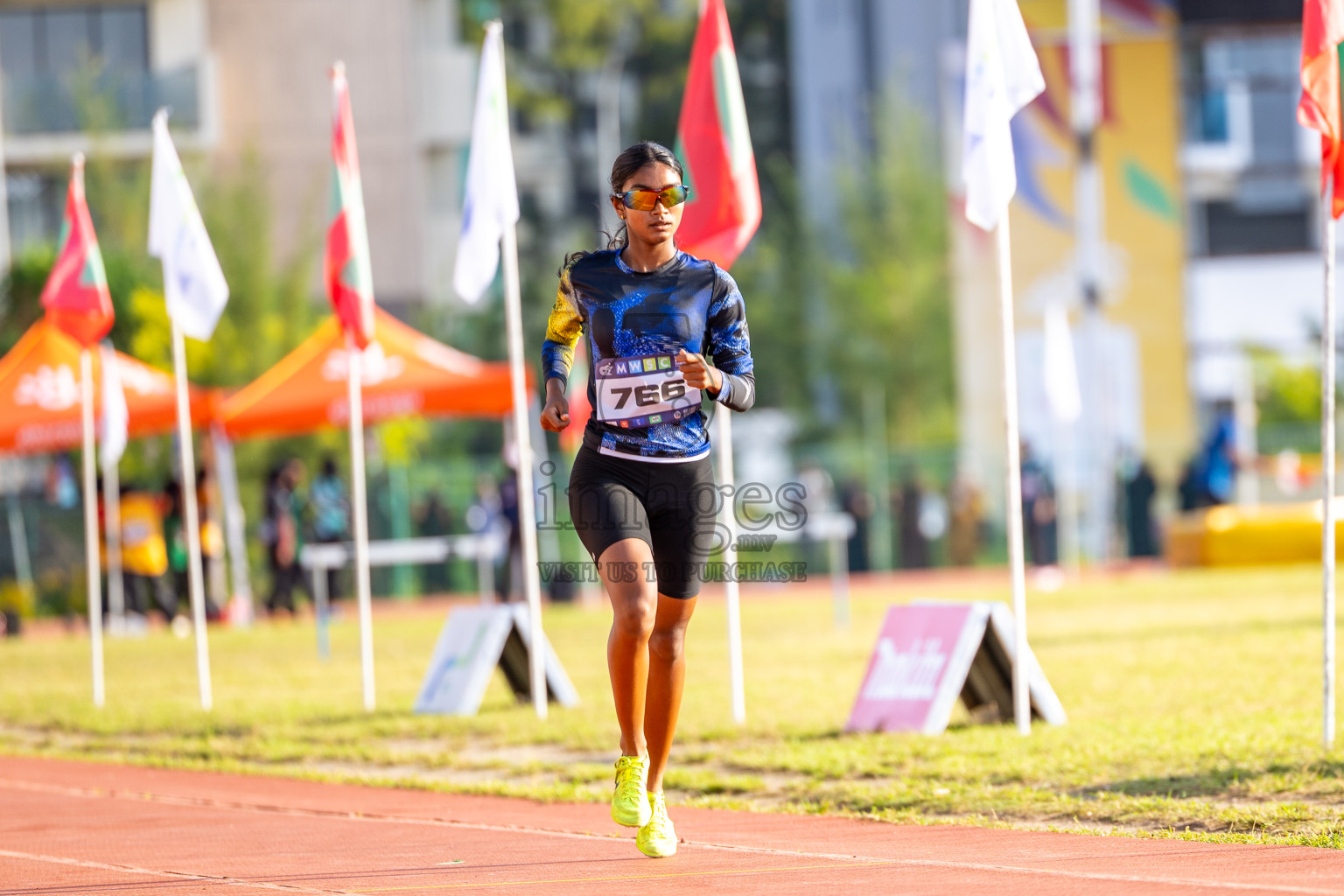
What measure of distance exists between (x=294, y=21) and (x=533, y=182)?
15490 mm

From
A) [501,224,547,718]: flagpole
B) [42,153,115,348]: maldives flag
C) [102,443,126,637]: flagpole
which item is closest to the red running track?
[501,224,547,718]: flagpole

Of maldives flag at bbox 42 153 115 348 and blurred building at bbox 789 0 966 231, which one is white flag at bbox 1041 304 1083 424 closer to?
Result: maldives flag at bbox 42 153 115 348

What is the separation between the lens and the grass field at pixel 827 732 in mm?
7723

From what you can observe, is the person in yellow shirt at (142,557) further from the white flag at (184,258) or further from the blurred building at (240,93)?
the blurred building at (240,93)

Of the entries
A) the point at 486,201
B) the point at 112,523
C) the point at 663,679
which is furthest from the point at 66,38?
the point at 663,679

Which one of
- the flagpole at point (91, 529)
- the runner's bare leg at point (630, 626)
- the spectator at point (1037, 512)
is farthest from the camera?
the spectator at point (1037, 512)

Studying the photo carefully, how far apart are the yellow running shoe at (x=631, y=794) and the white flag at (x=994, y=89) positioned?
14.5 feet

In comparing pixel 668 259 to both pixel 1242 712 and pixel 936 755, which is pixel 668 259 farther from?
pixel 1242 712

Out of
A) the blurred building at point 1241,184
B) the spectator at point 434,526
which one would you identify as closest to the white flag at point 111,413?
the spectator at point 434,526

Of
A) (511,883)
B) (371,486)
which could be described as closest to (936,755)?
(511,883)

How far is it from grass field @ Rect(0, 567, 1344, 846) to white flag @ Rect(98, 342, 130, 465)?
7.10 feet

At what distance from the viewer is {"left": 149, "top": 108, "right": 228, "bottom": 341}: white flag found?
41.9ft

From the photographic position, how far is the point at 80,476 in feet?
98.3

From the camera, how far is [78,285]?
13961 mm
